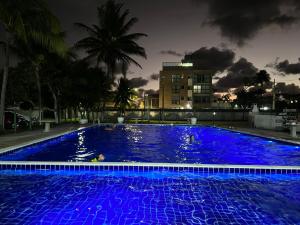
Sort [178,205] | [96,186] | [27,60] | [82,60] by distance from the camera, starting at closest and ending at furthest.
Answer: [178,205]
[96,186]
[27,60]
[82,60]

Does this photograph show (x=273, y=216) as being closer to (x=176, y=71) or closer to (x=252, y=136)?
(x=252, y=136)

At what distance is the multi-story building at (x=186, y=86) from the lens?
200ft

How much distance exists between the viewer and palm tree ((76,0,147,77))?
31.2 meters

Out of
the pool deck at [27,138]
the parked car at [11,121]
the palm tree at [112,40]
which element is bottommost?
the pool deck at [27,138]

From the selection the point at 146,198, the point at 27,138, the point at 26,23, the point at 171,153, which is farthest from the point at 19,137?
the point at 146,198

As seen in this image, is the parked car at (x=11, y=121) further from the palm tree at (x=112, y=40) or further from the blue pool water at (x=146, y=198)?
the blue pool water at (x=146, y=198)

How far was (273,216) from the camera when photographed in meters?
5.54

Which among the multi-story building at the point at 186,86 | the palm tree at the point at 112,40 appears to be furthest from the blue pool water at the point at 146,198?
the multi-story building at the point at 186,86

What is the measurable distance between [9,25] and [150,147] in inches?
373

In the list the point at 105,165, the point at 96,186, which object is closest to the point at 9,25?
the point at 105,165

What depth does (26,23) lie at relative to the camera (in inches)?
653

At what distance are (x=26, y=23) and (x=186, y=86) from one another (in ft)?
154

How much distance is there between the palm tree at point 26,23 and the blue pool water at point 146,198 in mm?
9566

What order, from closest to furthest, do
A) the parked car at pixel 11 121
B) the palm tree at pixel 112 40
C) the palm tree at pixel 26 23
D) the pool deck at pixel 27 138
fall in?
the pool deck at pixel 27 138 < the palm tree at pixel 26 23 < the parked car at pixel 11 121 < the palm tree at pixel 112 40
